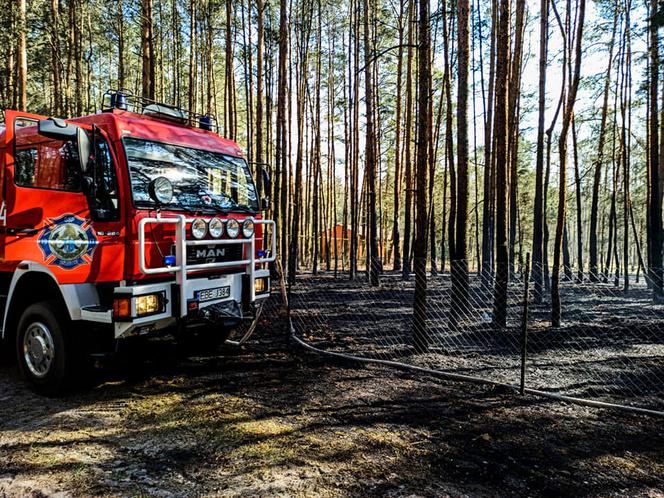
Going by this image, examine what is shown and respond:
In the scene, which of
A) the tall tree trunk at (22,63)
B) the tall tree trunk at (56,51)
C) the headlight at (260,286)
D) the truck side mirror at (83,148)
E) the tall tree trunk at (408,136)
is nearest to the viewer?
the truck side mirror at (83,148)

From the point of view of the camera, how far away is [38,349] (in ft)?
14.2

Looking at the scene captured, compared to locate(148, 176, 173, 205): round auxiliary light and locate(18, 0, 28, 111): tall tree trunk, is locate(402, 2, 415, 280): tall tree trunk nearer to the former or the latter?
locate(148, 176, 173, 205): round auxiliary light

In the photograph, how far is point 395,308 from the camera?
31.3 ft

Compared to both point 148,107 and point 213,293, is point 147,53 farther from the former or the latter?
point 213,293

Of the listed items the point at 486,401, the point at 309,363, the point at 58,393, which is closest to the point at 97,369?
the point at 58,393

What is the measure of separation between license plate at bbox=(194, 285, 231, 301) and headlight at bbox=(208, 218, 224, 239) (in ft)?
1.89

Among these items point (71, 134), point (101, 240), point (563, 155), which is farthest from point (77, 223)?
point (563, 155)

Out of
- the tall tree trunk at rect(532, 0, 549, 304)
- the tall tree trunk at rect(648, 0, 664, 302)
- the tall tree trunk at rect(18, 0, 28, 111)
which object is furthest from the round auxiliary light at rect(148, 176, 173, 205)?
the tall tree trunk at rect(648, 0, 664, 302)

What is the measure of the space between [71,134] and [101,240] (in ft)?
3.13

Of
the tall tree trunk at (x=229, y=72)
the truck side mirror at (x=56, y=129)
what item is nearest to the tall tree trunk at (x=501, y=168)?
the truck side mirror at (x=56, y=129)

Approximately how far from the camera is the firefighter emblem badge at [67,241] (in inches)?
155

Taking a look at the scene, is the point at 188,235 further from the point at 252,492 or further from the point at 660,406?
the point at 660,406

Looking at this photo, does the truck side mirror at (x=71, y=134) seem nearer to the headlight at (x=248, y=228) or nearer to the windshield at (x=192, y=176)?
the windshield at (x=192, y=176)

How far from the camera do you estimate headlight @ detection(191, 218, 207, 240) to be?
429 centimetres
